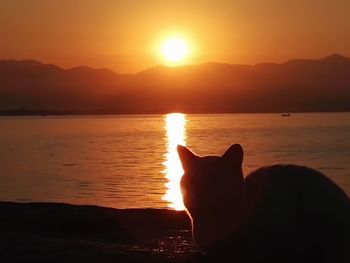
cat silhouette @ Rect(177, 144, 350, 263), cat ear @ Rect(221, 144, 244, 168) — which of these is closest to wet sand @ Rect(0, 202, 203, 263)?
cat silhouette @ Rect(177, 144, 350, 263)

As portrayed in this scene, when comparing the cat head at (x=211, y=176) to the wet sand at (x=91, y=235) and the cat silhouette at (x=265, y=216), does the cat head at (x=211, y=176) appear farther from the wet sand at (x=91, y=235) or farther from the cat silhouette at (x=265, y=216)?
the wet sand at (x=91, y=235)

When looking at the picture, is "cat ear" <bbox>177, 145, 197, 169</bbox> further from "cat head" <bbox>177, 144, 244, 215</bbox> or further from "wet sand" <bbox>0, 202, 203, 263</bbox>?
"wet sand" <bbox>0, 202, 203, 263</bbox>

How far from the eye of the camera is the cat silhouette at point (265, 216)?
18.2 feet

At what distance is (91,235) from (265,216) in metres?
6.36

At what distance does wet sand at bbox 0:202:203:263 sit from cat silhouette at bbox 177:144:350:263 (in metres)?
1.72

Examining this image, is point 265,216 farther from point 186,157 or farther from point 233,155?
point 186,157

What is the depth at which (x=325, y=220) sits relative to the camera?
5727 mm

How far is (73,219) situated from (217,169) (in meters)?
7.92

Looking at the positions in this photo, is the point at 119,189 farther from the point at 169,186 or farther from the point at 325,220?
the point at 325,220

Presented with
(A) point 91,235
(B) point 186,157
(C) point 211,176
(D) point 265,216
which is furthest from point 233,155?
(A) point 91,235

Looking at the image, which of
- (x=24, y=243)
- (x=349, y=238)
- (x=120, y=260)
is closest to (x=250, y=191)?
(x=349, y=238)

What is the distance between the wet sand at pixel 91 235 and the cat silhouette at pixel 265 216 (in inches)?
67.8

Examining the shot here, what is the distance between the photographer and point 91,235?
37.8ft

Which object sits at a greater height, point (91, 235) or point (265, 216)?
point (265, 216)
